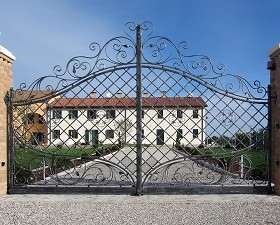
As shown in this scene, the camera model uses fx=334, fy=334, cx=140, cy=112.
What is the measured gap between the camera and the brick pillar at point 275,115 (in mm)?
5574

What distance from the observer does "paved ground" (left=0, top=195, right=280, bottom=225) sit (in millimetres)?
4246

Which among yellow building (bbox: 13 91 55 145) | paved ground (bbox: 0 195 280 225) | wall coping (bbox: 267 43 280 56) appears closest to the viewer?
paved ground (bbox: 0 195 280 225)

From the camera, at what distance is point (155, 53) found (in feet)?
19.2

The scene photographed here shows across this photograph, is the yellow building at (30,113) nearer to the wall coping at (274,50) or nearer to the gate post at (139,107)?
the gate post at (139,107)

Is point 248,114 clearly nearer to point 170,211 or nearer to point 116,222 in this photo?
point 170,211

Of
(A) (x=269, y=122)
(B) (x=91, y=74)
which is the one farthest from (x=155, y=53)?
(A) (x=269, y=122)

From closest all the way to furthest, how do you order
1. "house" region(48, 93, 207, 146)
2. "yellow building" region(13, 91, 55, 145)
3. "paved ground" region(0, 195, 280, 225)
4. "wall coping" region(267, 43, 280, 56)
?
"paved ground" region(0, 195, 280, 225), "wall coping" region(267, 43, 280, 56), "yellow building" region(13, 91, 55, 145), "house" region(48, 93, 207, 146)

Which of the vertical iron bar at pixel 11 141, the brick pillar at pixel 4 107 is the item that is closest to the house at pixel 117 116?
the vertical iron bar at pixel 11 141

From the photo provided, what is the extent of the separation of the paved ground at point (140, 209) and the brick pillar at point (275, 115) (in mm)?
408

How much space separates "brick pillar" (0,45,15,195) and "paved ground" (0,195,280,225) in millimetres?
349

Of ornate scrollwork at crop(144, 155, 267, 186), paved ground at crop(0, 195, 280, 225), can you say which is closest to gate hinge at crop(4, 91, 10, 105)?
paved ground at crop(0, 195, 280, 225)

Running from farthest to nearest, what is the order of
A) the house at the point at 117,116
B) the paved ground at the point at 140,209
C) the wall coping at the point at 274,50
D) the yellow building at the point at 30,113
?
the house at the point at 117,116 < the yellow building at the point at 30,113 < the wall coping at the point at 274,50 < the paved ground at the point at 140,209

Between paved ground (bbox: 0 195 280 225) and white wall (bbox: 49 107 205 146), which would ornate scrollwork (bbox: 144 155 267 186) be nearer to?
paved ground (bbox: 0 195 280 225)

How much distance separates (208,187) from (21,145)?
133 inches
